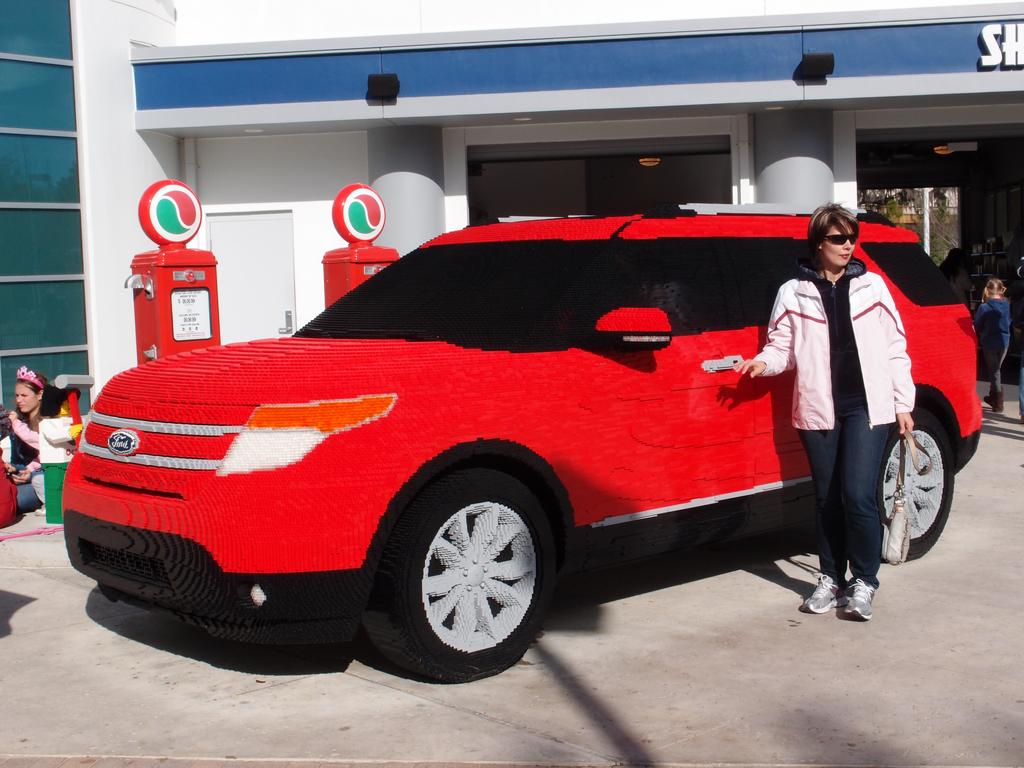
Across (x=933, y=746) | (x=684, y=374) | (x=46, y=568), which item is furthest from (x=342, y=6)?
(x=933, y=746)

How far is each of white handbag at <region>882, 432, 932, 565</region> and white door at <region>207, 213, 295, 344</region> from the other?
9.94m

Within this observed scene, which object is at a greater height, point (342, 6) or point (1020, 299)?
point (342, 6)

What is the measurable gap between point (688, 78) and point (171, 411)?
33.6ft

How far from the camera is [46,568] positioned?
7.18 m

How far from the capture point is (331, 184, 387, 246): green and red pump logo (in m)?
9.26

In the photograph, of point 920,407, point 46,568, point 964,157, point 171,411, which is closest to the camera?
point 171,411

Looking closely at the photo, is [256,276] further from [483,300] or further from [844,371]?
[844,371]

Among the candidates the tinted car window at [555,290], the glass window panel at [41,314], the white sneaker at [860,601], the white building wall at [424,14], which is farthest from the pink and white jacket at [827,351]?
the glass window panel at [41,314]

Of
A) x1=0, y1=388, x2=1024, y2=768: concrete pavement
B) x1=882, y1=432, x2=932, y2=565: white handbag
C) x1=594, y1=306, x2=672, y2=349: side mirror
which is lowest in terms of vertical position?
x1=0, y1=388, x2=1024, y2=768: concrete pavement

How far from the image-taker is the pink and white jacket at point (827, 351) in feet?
18.5

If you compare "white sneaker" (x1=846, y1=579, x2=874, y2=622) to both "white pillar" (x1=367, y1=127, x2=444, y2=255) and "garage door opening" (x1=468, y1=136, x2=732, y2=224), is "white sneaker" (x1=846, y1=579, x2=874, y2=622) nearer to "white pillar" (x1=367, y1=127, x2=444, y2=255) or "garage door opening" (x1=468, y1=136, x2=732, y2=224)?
"white pillar" (x1=367, y1=127, x2=444, y2=255)

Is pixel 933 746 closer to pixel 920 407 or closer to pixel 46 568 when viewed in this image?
pixel 920 407

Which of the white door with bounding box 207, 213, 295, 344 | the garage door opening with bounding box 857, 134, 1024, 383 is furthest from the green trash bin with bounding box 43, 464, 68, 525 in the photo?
the garage door opening with bounding box 857, 134, 1024, 383

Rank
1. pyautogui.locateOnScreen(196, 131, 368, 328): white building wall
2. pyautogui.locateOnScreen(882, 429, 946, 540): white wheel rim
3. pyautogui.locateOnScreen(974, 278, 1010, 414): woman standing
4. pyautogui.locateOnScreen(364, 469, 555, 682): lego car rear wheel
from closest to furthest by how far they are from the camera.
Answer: pyautogui.locateOnScreen(364, 469, 555, 682): lego car rear wheel
pyautogui.locateOnScreen(882, 429, 946, 540): white wheel rim
pyautogui.locateOnScreen(974, 278, 1010, 414): woman standing
pyautogui.locateOnScreen(196, 131, 368, 328): white building wall
